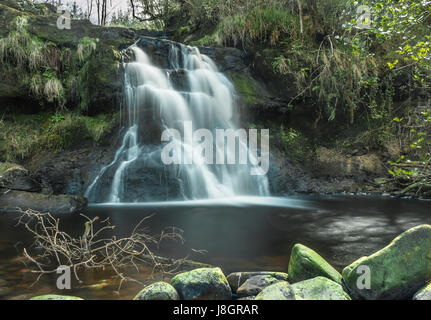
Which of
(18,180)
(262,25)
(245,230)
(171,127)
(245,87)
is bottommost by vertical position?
(245,230)

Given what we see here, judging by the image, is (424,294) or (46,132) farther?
(46,132)

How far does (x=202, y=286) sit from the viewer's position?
8.69 ft

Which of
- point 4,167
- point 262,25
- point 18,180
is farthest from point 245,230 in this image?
point 262,25

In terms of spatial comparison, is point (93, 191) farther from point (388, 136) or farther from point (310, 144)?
point (388, 136)

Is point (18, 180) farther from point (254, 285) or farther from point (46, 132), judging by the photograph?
point (254, 285)

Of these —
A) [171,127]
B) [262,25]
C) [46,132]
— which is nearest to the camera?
[46,132]

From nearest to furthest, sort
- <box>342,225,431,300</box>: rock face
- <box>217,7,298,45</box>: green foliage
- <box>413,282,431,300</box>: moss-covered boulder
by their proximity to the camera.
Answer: <box>413,282,431,300</box>: moss-covered boulder, <box>342,225,431,300</box>: rock face, <box>217,7,298,45</box>: green foliage

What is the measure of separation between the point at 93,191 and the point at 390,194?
8160 mm

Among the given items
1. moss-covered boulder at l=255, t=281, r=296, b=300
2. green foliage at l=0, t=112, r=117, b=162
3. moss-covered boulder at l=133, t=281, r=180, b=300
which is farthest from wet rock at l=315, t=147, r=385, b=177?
moss-covered boulder at l=133, t=281, r=180, b=300

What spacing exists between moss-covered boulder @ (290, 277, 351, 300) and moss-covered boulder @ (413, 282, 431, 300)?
0.54 m

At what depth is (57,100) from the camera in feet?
29.2

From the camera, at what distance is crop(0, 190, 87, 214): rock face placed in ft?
20.6

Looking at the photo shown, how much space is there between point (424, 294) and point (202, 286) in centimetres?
174

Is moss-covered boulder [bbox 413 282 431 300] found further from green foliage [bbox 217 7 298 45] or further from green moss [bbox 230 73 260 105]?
green foliage [bbox 217 7 298 45]
